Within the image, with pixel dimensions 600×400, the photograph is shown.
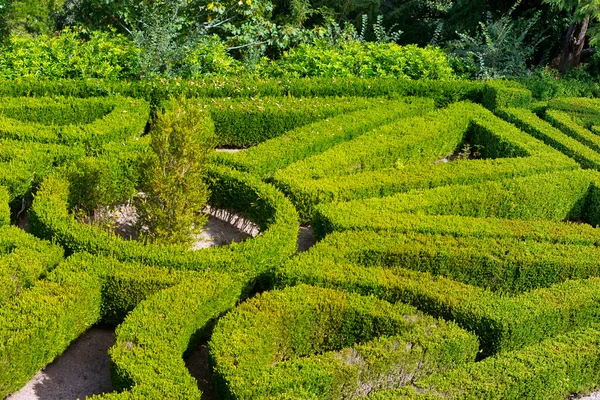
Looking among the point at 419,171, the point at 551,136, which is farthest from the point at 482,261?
the point at 551,136

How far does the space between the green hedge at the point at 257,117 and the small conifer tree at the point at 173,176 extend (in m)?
3.86

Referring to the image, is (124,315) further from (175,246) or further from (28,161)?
(28,161)

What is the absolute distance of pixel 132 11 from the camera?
1770cm

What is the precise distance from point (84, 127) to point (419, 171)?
576 cm

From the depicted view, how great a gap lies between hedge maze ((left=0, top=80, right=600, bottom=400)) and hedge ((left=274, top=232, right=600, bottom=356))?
0.9 inches

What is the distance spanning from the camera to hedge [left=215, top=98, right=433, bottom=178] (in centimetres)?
1091

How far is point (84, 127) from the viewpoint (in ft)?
37.6

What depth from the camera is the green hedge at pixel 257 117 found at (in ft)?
42.5

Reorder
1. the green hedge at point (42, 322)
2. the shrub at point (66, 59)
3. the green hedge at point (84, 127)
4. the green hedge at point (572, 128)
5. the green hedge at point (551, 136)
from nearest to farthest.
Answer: the green hedge at point (42, 322) → the green hedge at point (84, 127) → the green hedge at point (551, 136) → the green hedge at point (572, 128) → the shrub at point (66, 59)

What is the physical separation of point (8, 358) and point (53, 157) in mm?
4745

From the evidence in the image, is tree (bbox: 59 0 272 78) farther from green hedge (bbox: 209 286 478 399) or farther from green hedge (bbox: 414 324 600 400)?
green hedge (bbox: 414 324 600 400)

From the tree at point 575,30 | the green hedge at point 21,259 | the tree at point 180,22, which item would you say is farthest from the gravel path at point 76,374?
the tree at point 575,30

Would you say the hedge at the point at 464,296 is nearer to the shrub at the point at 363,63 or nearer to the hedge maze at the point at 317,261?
the hedge maze at the point at 317,261

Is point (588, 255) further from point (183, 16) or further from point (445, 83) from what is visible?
point (183, 16)
